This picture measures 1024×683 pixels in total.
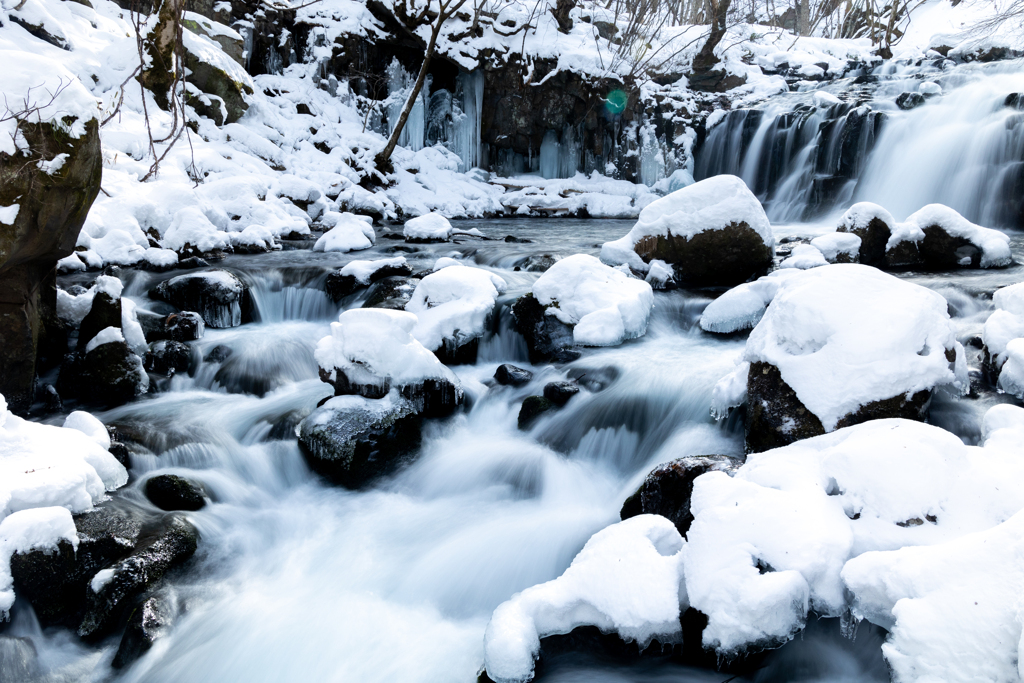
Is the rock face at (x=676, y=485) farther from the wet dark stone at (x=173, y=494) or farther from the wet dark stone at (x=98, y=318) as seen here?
the wet dark stone at (x=98, y=318)

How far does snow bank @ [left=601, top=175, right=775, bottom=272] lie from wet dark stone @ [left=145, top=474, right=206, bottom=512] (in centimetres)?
431

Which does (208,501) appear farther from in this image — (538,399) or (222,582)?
(538,399)

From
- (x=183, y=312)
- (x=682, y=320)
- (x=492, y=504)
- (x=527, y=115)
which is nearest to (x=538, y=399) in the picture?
(x=492, y=504)

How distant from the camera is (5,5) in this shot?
8539 millimetres

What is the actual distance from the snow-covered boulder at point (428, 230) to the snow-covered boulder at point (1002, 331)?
6.78 meters

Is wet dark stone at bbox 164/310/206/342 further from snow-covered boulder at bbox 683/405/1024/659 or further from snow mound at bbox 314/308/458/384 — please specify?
snow-covered boulder at bbox 683/405/1024/659

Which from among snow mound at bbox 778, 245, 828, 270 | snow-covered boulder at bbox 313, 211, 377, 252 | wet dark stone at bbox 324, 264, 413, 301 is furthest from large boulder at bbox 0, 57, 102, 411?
snow mound at bbox 778, 245, 828, 270

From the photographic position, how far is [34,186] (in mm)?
3096

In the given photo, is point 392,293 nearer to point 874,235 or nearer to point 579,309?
point 579,309

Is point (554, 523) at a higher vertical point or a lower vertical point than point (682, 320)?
lower

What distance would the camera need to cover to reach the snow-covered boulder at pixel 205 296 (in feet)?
18.6

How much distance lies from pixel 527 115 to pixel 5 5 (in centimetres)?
1016

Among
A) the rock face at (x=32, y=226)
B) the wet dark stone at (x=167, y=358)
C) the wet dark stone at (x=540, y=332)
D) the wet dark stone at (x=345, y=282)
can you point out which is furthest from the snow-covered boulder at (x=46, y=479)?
the wet dark stone at (x=345, y=282)

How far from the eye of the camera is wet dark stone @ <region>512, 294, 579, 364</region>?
4.87 metres
